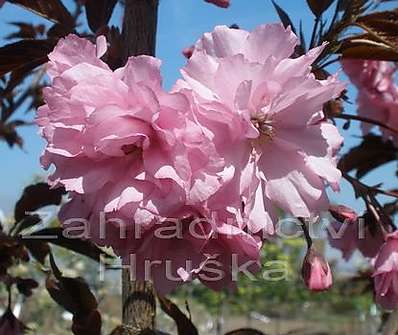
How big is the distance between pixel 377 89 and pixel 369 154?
0.24 metres

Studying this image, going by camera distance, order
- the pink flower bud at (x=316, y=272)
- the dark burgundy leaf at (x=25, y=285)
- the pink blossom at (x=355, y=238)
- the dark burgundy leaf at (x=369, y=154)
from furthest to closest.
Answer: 1. the dark burgundy leaf at (x=369, y=154)
2. the dark burgundy leaf at (x=25, y=285)
3. the pink blossom at (x=355, y=238)
4. the pink flower bud at (x=316, y=272)

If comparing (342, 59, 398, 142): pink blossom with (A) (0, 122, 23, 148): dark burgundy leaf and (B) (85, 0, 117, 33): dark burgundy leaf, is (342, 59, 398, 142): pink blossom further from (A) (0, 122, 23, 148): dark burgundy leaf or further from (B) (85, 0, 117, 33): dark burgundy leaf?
(A) (0, 122, 23, 148): dark burgundy leaf

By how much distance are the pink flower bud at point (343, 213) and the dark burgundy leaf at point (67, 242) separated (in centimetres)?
46

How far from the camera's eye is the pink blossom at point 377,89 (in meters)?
1.83

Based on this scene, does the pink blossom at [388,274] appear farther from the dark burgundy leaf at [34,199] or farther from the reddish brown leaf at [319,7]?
the dark burgundy leaf at [34,199]

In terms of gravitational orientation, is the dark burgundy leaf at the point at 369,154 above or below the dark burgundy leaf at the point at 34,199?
above

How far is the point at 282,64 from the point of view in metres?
0.84

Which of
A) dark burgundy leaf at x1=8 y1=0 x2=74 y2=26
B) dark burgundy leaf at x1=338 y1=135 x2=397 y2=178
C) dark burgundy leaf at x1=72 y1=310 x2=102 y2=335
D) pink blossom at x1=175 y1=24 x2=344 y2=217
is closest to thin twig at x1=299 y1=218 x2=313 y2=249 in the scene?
pink blossom at x1=175 y1=24 x2=344 y2=217

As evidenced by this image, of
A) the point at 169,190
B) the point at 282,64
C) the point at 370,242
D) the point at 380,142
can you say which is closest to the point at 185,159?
the point at 169,190

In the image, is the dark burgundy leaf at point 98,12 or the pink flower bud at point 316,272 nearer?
the pink flower bud at point 316,272

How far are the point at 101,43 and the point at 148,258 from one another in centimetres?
26

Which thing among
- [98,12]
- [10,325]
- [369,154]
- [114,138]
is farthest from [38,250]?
[369,154]

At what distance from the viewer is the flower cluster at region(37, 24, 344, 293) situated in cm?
81

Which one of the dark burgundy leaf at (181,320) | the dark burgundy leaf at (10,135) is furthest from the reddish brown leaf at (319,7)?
the dark burgundy leaf at (10,135)
